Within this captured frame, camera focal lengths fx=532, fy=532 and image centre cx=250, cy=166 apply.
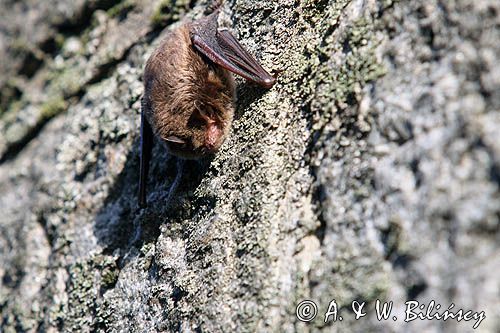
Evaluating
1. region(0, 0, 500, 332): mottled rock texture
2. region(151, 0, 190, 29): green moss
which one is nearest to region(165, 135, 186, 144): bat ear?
region(0, 0, 500, 332): mottled rock texture

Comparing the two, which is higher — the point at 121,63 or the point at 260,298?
the point at 121,63

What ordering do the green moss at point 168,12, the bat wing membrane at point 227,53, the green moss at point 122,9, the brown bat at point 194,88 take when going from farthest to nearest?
the green moss at point 122,9 → the green moss at point 168,12 → the brown bat at point 194,88 → the bat wing membrane at point 227,53

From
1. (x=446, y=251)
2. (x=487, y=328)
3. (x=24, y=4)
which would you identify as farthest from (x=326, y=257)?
(x=24, y=4)

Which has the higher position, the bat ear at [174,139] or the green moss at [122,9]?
the green moss at [122,9]

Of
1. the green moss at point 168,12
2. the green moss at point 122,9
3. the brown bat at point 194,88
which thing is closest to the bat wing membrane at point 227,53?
the brown bat at point 194,88

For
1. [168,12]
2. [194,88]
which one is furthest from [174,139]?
[168,12]

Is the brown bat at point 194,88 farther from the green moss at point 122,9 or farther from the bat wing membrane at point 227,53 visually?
the green moss at point 122,9

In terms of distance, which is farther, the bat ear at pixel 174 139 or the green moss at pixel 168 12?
the green moss at pixel 168 12

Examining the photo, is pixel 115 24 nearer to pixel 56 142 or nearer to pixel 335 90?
pixel 56 142
